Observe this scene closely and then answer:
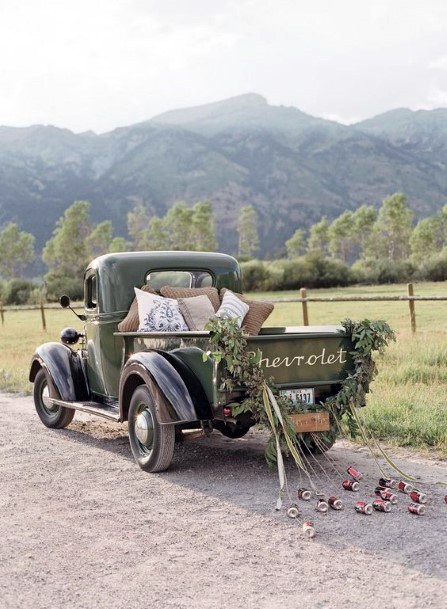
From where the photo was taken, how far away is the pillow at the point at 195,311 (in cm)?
693

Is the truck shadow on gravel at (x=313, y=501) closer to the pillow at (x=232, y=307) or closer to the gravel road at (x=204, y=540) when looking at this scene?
the gravel road at (x=204, y=540)

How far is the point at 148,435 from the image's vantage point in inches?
238

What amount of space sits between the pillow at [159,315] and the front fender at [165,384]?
647 mm

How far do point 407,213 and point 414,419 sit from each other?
99.8m

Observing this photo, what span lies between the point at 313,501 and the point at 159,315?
2479 millimetres

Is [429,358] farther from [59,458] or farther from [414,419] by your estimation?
[59,458]

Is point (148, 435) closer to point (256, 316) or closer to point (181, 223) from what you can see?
point (256, 316)

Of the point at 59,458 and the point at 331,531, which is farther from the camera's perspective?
the point at 59,458

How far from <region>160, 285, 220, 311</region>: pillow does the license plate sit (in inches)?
68.2

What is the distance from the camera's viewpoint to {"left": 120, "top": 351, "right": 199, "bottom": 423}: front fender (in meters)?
5.66

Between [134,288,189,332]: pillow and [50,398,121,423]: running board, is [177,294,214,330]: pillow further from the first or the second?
[50,398,121,423]: running board

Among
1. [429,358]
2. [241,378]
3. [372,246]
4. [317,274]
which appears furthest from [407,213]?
[241,378]

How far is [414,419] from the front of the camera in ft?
24.6

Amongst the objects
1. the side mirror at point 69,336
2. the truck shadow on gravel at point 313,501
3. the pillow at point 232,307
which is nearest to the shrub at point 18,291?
the side mirror at point 69,336
